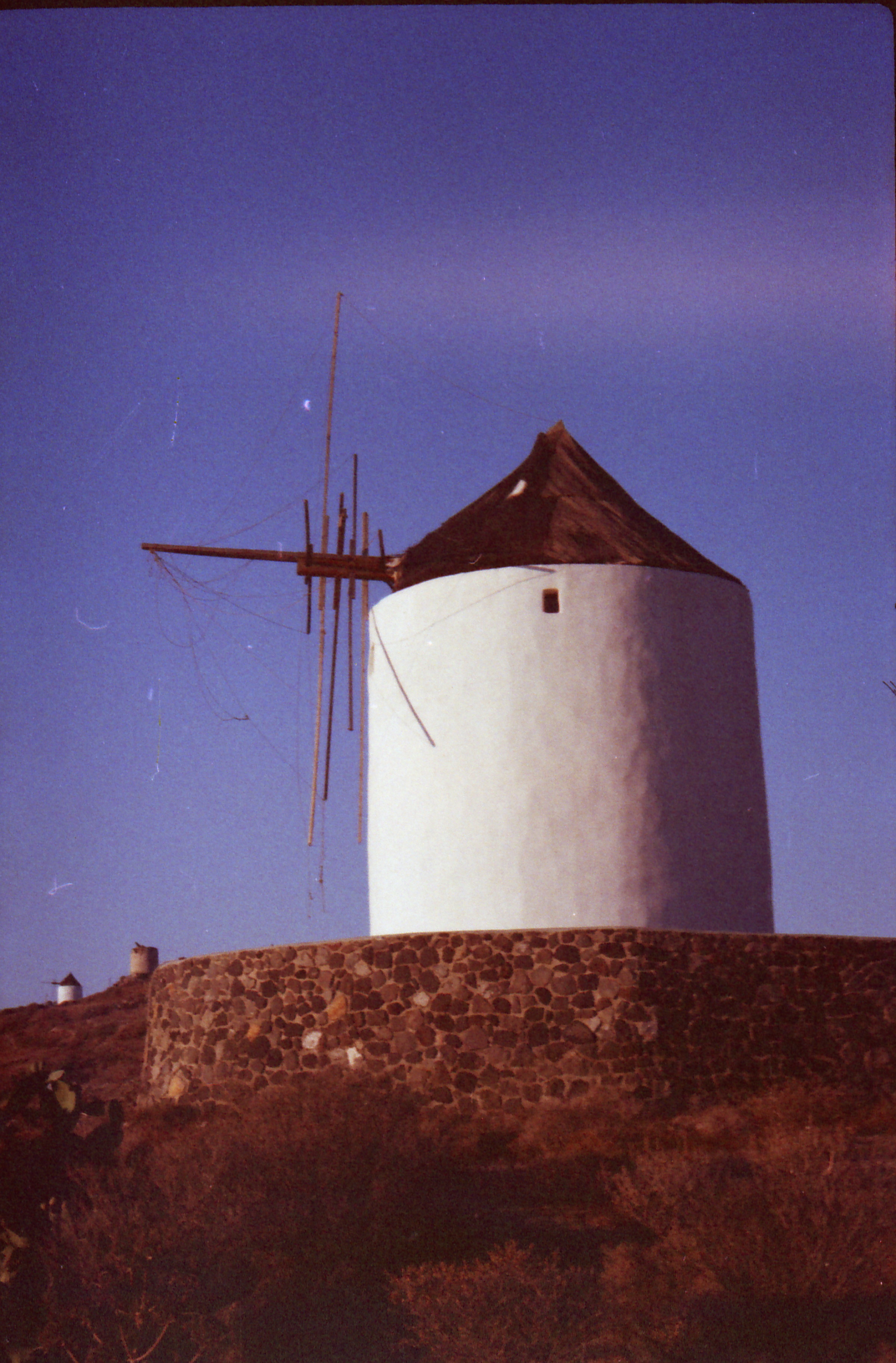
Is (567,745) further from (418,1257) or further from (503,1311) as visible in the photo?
(503,1311)

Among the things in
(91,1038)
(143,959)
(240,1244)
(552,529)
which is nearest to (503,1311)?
(240,1244)

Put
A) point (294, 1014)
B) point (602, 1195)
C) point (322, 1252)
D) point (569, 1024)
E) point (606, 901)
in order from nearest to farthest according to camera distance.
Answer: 1. point (322, 1252)
2. point (602, 1195)
3. point (569, 1024)
4. point (294, 1014)
5. point (606, 901)

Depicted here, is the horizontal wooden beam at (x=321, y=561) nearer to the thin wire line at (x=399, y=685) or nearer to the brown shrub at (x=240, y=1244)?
the thin wire line at (x=399, y=685)

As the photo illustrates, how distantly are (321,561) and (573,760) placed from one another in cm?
428

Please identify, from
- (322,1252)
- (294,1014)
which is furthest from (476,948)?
(322,1252)

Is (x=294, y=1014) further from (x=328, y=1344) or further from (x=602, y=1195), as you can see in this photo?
(x=328, y=1344)

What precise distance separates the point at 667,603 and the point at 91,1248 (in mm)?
9810

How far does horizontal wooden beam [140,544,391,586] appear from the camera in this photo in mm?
16344

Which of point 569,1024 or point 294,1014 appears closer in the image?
point 569,1024

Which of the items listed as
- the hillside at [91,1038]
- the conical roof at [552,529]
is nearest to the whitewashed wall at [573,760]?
the conical roof at [552,529]

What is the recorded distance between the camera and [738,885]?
14.7 m

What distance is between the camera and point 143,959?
25.6 m

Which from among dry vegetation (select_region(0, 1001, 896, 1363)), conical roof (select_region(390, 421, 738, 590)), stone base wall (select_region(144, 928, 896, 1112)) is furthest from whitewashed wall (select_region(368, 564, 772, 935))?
dry vegetation (select_region(0, 1001, 896, 1363))

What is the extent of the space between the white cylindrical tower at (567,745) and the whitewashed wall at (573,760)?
19 millimetres
